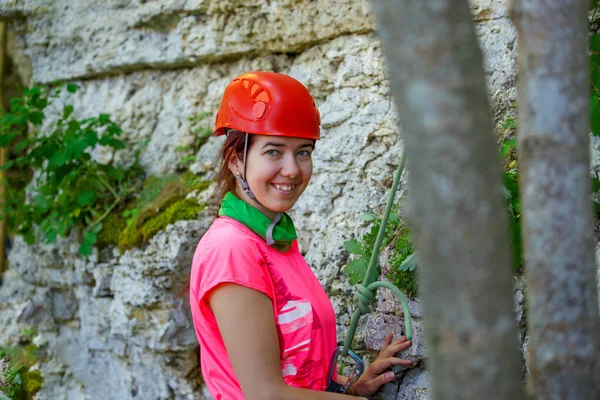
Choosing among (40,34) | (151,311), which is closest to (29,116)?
(40,34)

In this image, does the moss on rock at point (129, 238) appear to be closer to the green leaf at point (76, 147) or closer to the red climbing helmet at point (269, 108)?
the green leaf at point (76, 147)

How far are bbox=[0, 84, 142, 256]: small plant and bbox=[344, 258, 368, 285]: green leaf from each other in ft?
7.59

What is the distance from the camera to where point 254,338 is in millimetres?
1713

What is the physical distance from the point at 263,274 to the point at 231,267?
0.11 metres

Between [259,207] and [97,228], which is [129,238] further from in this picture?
[259,207]

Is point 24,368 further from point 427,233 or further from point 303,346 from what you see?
point 427,233

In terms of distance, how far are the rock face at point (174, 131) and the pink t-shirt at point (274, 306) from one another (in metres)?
0.45

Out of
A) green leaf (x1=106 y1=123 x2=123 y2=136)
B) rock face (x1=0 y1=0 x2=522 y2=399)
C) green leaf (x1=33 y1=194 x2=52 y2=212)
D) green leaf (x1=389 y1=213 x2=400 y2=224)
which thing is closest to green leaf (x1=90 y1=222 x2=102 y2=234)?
rock face (x1=0 y1=0 x2=522 y2=399)

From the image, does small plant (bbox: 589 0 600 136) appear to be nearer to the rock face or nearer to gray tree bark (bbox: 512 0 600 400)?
the rock face

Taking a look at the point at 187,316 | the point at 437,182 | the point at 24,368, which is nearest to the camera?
the point at 437,182

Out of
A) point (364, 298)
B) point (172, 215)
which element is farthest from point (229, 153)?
point (172, 215)

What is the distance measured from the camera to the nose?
2004 millimetres

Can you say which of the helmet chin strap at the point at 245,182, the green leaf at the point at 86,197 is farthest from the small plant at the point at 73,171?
the helmet chin strap at the point at 245,182

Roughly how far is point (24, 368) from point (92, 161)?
5.68 feet
